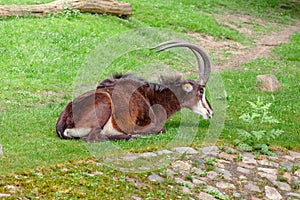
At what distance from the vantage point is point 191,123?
10.1m

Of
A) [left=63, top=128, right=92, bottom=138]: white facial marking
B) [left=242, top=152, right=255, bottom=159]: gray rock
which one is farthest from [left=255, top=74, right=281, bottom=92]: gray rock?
[left=63, top=128, right=92, bottom=138]: white facial marking

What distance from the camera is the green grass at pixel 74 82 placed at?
7.32 metres

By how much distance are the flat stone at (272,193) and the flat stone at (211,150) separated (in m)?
1.03

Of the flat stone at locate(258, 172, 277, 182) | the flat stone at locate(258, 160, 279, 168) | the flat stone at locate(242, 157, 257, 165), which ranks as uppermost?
the flat stone at locate(242, 157, 257, 165)

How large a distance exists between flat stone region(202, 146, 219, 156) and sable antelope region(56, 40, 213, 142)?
84 centimetres

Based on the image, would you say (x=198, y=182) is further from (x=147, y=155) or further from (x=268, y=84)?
(x=268, y=84)

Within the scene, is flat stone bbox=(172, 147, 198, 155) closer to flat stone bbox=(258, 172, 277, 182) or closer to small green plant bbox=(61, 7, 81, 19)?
flat stone bbox=(258, 172, 277, 182)

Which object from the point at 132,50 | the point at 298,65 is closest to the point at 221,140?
the point at 132,50

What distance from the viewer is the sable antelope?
868 cm

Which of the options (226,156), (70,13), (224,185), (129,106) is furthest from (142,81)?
(70,13)

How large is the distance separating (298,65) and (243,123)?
7593 mm

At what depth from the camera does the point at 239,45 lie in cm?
1975

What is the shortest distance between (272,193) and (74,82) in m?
6.14

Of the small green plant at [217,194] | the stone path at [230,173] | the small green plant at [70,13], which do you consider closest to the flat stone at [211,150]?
the stone path at [230,173]
